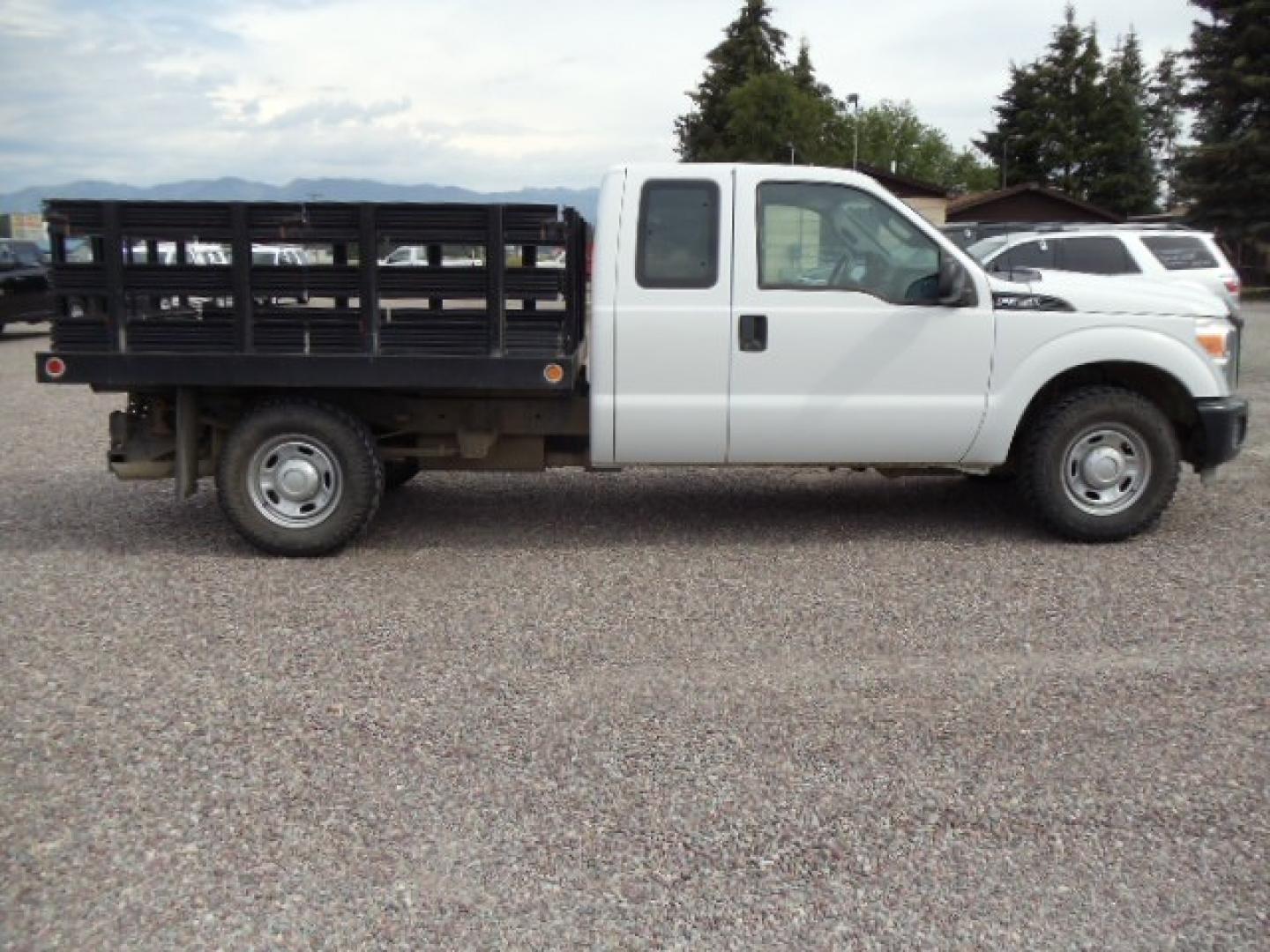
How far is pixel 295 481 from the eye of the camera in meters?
7.16

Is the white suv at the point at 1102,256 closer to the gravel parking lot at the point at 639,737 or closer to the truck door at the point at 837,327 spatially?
the gravel parking lot at the point at 639,737

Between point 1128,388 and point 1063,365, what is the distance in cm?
65

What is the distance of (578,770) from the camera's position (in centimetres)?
441

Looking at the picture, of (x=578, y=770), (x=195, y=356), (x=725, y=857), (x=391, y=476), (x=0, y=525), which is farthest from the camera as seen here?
(x=391, y=476)

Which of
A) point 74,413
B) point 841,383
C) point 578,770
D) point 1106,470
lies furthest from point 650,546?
point 74,413

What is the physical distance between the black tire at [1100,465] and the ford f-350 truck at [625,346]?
0.01 m

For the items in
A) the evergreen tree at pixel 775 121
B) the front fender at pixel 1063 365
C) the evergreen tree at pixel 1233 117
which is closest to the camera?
the front fender at pixel 1063 365

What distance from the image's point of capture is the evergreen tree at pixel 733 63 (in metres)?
57.8

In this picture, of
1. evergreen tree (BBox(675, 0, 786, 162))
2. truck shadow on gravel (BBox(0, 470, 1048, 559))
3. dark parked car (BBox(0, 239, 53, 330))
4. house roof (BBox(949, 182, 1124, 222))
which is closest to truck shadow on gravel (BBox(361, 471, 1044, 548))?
truck shadow on gravel (BBox(0, 470, 1048, 559))

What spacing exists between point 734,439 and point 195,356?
3.00 m

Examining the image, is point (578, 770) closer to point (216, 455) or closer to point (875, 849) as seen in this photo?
point (875, 849)

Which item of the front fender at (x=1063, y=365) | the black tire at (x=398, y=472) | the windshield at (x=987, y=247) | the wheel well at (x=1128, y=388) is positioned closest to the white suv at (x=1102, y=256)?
the windshield at (x=987, y=247)

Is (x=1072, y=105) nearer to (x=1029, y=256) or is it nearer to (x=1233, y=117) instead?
(x=1233, y=117)

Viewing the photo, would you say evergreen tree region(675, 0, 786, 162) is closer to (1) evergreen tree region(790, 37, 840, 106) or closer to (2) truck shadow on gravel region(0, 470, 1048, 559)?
(1) evergreen tree region(790, 37, 840, 106)
